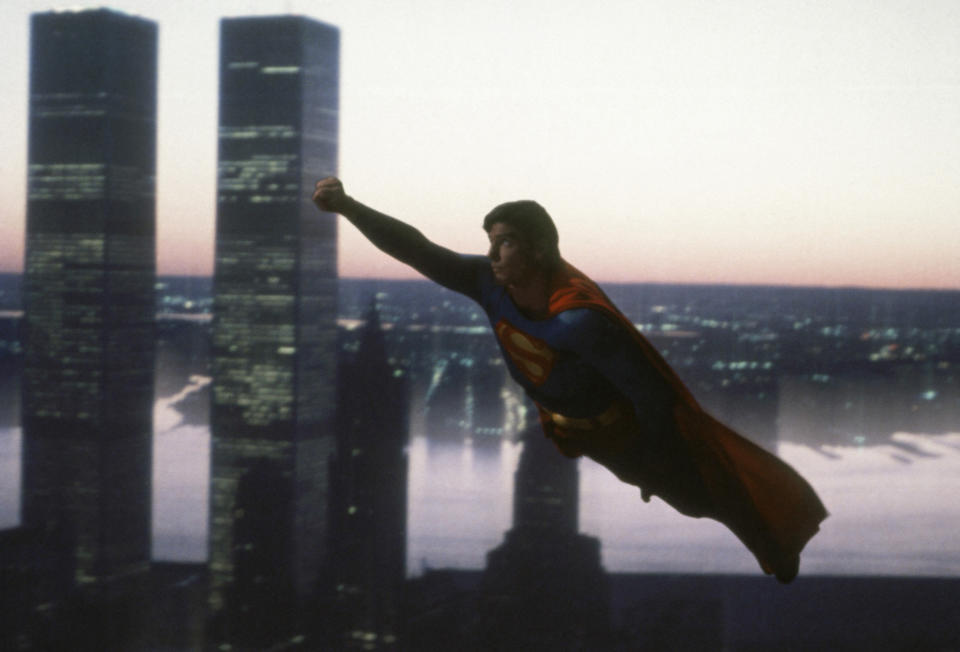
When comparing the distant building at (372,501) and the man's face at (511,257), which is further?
the distant building at (372,501)

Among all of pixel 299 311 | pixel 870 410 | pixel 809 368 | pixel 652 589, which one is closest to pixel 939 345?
pixel 809 368

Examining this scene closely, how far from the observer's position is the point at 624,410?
497 cm

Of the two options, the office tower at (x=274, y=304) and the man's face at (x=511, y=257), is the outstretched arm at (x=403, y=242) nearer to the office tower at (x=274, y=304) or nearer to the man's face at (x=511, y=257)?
the man's face at (x=511, y=257)

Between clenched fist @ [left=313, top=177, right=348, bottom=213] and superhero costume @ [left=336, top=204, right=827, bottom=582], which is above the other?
clenched fist @ [left=313, top=177, right=348, bottom=213]

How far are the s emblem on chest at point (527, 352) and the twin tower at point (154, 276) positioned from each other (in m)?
170

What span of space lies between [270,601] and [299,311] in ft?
147

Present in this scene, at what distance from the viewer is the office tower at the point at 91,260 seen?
18062 cm

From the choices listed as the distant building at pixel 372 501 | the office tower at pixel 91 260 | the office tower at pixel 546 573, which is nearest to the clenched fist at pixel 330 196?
the office tower at pixel 546 573

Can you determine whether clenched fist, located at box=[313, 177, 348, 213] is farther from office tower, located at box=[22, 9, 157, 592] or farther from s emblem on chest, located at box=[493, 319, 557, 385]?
office tower, located at box=[22, 9, 157, 592]

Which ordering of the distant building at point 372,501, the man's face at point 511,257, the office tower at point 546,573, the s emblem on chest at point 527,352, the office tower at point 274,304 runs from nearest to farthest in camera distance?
the s emblem on chest at point 527,352 < the man's face at point 511,257 < the office tower at point 546,573 < the distant building at point 372,501 < the office tower at point 274,304

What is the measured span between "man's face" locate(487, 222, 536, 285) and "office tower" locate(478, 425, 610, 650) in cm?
14408

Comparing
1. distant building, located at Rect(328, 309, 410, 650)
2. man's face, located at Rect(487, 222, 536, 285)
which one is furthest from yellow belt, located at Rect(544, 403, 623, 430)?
distant building, located at Rect(328, 309, 410, 650)

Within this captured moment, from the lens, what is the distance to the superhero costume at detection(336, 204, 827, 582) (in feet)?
15.3

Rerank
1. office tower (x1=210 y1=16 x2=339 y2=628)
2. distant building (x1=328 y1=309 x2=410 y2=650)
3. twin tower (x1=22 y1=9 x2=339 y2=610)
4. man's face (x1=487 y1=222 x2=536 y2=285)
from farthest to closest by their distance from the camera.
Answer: twin tower (x1=22 y1=9 x2=339 y2=610) < office tower (x1=210 y1=16 x2=339 y2=628) < distant building (x1=328 y1=309 x2=410 y2=650) < man's face (x1=487 y1=222 x2=536 y2=285)
